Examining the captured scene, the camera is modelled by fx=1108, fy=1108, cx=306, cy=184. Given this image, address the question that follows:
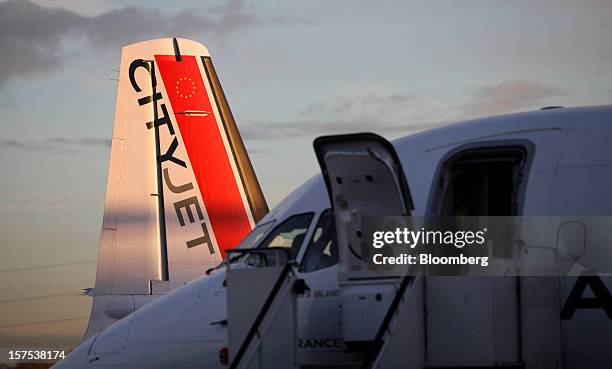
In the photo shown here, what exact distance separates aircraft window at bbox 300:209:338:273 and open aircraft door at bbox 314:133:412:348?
0.70 meters

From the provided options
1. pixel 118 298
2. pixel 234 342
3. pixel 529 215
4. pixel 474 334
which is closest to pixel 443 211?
pixel 529 215

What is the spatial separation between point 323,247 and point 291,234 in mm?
613

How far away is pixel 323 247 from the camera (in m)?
11.5

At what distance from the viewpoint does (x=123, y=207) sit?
23.0 m

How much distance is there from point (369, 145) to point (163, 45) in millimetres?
14925

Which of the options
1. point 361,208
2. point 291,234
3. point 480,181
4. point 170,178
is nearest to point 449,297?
point 361,208

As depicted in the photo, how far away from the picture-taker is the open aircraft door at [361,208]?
33.0 feet

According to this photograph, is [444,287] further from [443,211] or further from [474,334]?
[443,211]

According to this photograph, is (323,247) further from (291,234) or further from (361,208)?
(361,208)

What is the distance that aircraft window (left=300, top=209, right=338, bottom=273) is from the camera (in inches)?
444

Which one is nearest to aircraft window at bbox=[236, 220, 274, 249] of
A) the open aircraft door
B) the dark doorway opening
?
the open aircraft door

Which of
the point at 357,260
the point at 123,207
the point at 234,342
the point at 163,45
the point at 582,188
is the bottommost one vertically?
the point at 234,342

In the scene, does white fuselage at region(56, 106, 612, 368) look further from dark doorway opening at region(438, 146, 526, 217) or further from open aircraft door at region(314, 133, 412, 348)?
open aircraft door at region(314, 133, 412, 348)

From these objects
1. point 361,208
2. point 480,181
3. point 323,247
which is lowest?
point 323,247
